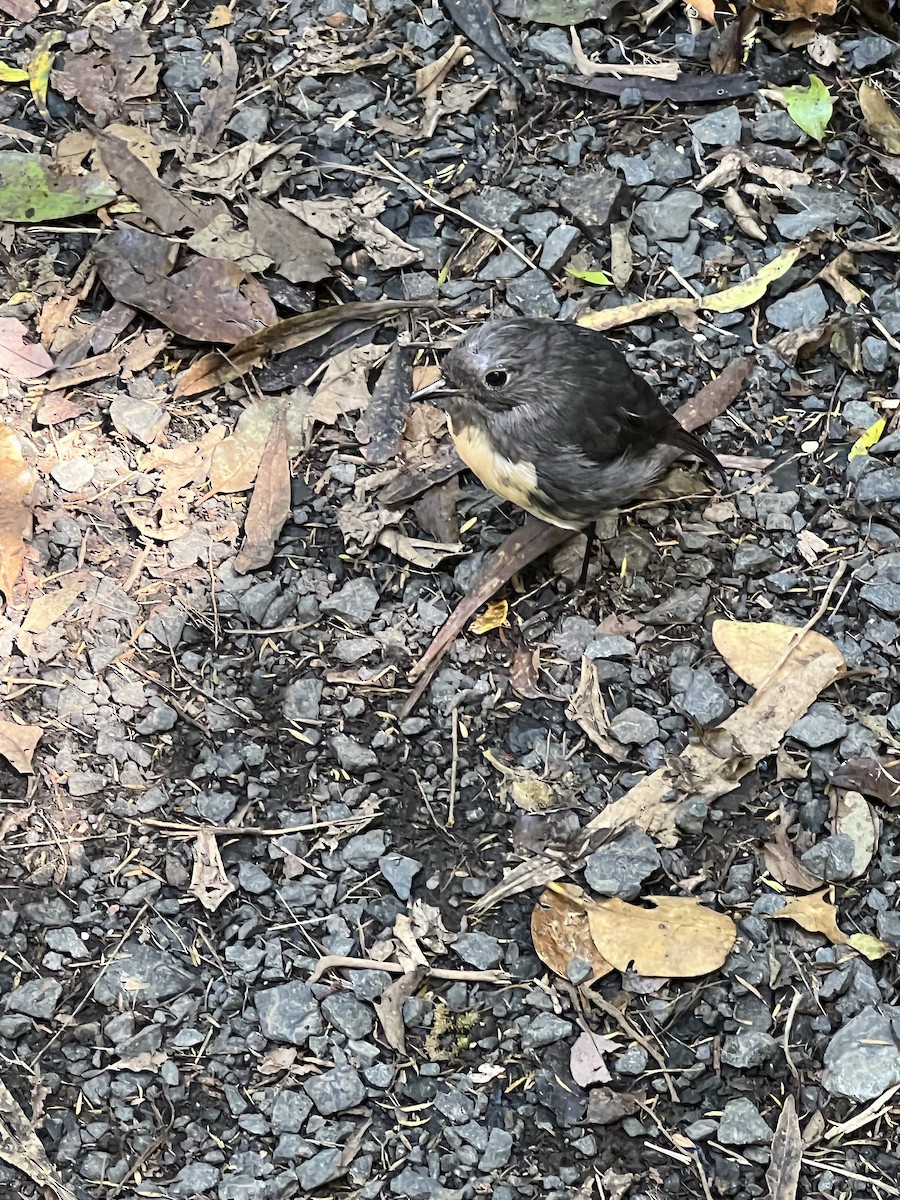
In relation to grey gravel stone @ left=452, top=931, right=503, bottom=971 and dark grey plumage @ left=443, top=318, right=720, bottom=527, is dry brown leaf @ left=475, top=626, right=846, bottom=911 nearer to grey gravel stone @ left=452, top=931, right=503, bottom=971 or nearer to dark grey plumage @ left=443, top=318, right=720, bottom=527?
grey gravel stone @ left=452, top=931, right=503, bottom=971

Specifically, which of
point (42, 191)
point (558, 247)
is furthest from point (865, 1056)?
point (42, 191)

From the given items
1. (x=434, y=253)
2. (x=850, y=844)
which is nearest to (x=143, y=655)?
(x=434, y=253)

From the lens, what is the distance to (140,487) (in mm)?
4602

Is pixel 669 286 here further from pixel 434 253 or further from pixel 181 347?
pixel 181 347

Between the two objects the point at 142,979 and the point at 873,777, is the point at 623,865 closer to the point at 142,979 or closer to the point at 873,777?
the point at 873,777

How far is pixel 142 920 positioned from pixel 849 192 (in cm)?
397

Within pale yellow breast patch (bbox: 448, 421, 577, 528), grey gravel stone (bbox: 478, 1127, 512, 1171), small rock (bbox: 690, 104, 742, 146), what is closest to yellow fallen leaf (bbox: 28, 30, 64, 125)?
pale yellow breast patch (bbox: 448, 421, 577, 528)

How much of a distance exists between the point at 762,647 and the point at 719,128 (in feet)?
7.88

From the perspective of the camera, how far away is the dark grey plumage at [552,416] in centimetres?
427

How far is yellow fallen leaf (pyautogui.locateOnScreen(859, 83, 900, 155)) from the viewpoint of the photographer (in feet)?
17.1

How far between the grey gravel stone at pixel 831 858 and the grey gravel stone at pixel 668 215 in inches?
101

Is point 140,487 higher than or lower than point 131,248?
lower

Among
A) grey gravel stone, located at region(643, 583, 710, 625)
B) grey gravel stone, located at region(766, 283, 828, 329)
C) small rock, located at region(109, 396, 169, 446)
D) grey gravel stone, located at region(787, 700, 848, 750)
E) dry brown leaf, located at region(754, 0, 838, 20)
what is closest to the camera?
grey gravel stone, located at region(787, 700, 848, 750)

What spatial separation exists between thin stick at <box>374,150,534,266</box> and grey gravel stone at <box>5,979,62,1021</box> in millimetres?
3238
